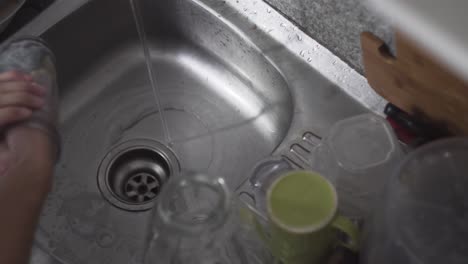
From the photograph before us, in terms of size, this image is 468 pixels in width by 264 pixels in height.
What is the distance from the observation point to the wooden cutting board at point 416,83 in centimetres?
53

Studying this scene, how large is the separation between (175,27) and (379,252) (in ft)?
1.79

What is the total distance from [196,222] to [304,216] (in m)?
0.09

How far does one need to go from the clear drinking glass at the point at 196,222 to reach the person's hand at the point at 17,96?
304mm

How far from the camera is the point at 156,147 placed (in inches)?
34.0

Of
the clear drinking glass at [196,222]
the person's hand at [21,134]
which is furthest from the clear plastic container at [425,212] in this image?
the person's hand at [21,134]

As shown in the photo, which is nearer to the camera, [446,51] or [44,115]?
[446,51]

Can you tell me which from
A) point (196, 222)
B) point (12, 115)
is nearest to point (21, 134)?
point (12, 115)

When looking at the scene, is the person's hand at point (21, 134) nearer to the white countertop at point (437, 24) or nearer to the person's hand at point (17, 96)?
the person's hand at point (17, 96)

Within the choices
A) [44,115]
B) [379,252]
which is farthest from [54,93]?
[379,252]

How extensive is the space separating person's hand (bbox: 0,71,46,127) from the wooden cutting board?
426mm

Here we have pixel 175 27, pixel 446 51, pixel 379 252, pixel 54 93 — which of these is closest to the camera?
pixel 446 51

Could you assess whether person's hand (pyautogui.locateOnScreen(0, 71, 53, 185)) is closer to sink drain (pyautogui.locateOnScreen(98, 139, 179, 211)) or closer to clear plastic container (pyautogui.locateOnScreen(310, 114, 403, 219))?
sink drain (pyautogui.locateOnScreen(98, 139, 179, 211))

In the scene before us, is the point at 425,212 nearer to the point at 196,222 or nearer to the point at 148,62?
the point at 196,222

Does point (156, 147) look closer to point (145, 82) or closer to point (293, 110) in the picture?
point (145, 82)
